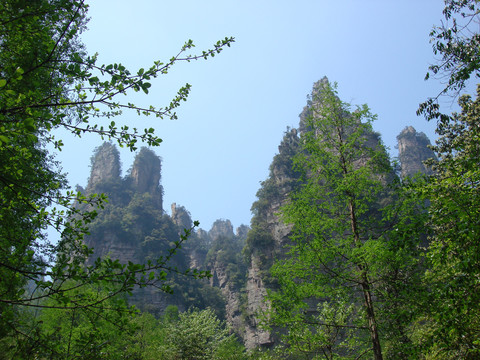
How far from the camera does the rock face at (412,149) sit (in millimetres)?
69312

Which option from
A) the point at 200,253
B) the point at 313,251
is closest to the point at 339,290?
the point at 313,251

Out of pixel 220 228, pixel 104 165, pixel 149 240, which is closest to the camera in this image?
pixel 149 240

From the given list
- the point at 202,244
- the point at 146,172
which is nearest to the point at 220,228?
the point at 202,244

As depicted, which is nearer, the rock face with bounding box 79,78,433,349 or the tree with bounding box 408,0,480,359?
the tree with bounding box 408,0,480,359

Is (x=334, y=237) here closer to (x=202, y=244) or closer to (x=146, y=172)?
(x=146, y=172)

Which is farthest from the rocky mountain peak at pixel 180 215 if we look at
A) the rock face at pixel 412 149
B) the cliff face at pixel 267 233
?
the rock face at pixel 412 149

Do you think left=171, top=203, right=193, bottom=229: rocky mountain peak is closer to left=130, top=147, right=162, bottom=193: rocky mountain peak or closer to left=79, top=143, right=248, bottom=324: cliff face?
left=79, top=143, right=248, bottom=324: cliff face

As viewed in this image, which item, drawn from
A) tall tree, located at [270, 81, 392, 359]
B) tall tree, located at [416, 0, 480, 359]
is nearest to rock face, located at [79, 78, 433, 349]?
tall tree, located at [270, 81, 392, 359]

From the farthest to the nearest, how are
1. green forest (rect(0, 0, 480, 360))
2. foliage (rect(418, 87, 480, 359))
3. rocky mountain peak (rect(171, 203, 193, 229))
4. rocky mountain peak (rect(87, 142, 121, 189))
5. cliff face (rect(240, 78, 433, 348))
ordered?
rocky mountain peak (rect(171, 203, 193, 229)), rocky mountain peak (rect(87, 142, 121, 189)), cliff face (rect(240, 78, 433, 348)), foliage (rect(418, 87, 480, 359)), green forest (rect(0, 0, 480, 360))

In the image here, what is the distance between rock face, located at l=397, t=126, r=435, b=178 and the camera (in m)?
69.3

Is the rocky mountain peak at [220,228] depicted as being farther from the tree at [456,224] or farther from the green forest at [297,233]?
the tree at [456,224]

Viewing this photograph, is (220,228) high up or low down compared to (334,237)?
up

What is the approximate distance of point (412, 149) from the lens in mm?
71688

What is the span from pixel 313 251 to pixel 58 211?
15.5ft
